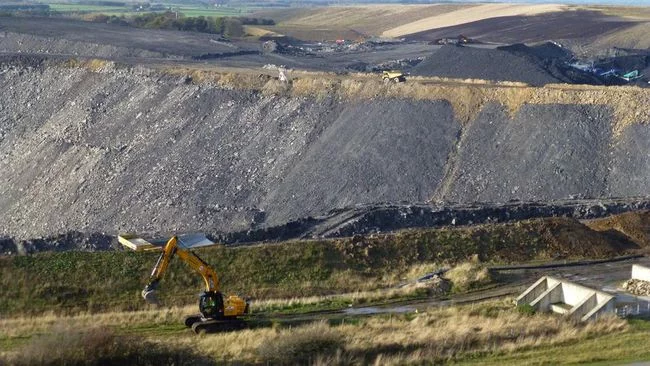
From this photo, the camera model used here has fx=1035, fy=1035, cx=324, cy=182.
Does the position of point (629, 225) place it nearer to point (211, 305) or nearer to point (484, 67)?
point (211, 305)

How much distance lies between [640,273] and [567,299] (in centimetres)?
265

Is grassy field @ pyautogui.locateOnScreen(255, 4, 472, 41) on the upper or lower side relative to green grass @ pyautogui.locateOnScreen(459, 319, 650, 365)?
lower

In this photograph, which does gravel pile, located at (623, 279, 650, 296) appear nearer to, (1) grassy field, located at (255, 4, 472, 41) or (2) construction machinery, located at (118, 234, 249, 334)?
(2) construction machinery, located at (118, 234, 249, 334)

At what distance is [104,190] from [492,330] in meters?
24.3

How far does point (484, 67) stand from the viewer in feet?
179

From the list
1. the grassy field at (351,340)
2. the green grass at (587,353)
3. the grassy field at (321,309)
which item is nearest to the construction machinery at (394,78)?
→ the grassy field at (321,309)

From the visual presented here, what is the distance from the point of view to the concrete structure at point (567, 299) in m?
25.3

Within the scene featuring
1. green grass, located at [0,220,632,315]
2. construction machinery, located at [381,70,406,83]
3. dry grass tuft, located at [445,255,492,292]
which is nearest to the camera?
green grass, located at [0,220,632,315]

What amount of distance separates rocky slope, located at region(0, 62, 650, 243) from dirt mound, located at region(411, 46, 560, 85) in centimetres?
887

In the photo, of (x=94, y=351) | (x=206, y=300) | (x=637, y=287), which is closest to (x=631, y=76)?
(x=637, y=287)

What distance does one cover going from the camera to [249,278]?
1152 inches

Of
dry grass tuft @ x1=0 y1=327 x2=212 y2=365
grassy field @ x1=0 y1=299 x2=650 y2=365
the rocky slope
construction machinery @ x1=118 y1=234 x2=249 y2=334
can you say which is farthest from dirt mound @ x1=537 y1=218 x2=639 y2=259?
dry grass tuft @ x1=0 y1=327 x2=212 y2=365

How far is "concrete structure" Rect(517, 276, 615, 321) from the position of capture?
82.9 ft

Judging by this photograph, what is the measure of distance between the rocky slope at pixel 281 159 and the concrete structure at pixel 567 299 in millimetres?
11223
